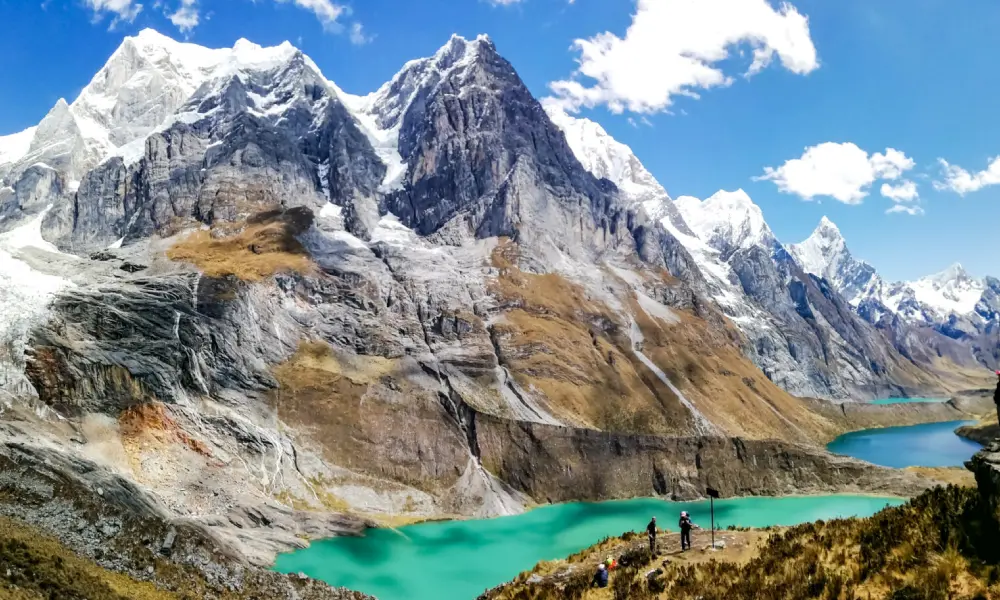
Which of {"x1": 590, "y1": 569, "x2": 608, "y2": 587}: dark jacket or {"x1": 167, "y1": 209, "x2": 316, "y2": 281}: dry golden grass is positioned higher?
{"x1": 167, "y1": 209, "x2": 316, "y2": 281}: dry golden grass

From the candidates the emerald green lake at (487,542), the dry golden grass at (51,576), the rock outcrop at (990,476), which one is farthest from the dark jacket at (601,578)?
the emerald green lake at (487,542)

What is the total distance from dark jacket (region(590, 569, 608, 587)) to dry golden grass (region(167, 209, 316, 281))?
96727 mm

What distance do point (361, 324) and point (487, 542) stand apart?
50310 millimetres

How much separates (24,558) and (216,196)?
120 meters

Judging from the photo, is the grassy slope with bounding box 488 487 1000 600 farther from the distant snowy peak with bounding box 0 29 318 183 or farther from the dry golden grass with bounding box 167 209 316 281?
the distant snowy peak with bounding box 0 29 318 183

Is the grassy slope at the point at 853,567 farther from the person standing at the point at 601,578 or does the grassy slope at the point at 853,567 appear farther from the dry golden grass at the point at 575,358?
the dry golden grass at the point at 575,358

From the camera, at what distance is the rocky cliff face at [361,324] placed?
81.6m

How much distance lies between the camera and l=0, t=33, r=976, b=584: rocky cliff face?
8156cm

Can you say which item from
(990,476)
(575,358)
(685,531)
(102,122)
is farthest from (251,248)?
(990,476)

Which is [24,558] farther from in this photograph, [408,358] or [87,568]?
[408,358]

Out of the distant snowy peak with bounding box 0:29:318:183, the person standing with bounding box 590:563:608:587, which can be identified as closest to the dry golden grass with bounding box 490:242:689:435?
the person standing with bounding box 590:563:608:587

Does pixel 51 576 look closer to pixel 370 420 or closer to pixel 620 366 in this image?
pixel 370 420

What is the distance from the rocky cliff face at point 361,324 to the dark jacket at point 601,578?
47.9 metres

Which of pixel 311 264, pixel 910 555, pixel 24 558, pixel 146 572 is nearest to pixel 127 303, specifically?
pixel 311 264
